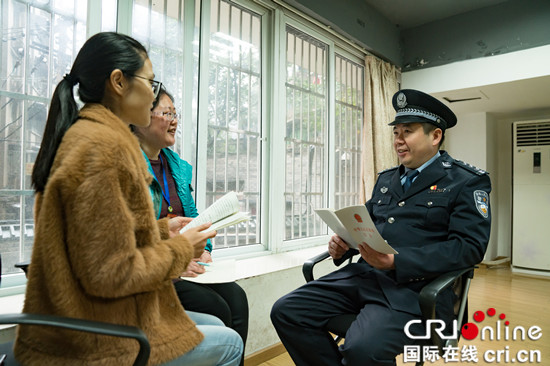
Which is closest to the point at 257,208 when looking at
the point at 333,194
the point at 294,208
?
the point at 294,208

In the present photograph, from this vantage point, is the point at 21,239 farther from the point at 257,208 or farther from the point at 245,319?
the point at 257,208

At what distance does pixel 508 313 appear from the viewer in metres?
2.90

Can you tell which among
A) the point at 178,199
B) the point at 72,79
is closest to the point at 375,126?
the point at 178,199

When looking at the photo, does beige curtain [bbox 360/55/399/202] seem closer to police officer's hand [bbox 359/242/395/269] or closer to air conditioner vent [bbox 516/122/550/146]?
air conditioner vent [bbox 516/122/550/146]

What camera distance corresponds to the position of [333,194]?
3238 millimetres

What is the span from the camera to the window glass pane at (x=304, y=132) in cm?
288

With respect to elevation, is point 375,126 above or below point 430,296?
above

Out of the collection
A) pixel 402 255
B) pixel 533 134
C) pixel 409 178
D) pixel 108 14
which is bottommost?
pixel 402 255

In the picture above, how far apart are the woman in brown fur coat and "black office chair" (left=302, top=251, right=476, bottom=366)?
63cm

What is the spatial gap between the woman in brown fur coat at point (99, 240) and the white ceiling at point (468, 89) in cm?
328

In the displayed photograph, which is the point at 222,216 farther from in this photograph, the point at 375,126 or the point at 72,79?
the point at 375,126

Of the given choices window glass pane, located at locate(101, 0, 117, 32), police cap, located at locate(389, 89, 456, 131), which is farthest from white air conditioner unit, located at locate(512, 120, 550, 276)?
window glass pane, located at locate(101, 0, 117, 32)

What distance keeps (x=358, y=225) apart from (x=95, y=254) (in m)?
0.84

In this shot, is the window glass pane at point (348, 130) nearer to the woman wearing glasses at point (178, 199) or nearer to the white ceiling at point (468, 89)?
the white ceiling at point (468, 89)
